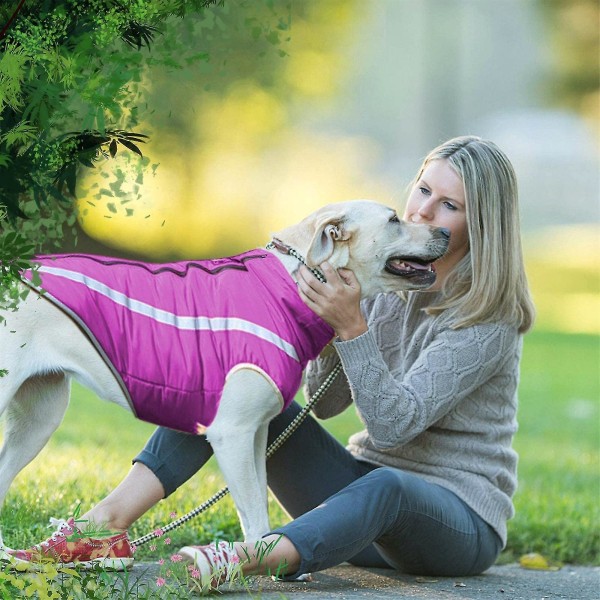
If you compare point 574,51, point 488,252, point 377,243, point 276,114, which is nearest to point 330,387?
point 377,243

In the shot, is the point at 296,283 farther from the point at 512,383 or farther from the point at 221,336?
the point at 512,383

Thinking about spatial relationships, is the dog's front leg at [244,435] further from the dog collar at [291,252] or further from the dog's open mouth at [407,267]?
the dog's open mouth at [407,267]

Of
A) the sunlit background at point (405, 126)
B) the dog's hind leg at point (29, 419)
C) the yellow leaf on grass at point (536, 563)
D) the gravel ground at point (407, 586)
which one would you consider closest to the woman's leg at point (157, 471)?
the gravel ground at point (407, 586)

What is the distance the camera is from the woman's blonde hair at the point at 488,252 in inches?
137

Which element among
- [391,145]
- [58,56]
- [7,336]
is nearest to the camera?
[58,56]

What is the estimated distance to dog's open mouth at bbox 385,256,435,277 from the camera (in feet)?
11.3

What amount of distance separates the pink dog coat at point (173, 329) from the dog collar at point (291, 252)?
18 cm

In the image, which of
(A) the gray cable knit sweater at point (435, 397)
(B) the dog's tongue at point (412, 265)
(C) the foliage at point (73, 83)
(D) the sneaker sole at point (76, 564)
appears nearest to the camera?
(C) the foliage at point (73, 83)

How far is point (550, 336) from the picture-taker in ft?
54.1

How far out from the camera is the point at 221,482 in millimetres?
5195

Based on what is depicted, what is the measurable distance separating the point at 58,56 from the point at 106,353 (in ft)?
3.09

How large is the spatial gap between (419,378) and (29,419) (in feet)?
4.10

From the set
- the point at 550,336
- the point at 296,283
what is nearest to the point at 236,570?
the point at 296,283

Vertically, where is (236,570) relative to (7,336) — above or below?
below
